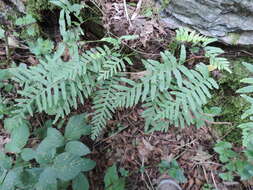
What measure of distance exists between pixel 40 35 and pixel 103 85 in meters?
0.99

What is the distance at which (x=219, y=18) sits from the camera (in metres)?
2.45

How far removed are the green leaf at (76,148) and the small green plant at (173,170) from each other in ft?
2.49

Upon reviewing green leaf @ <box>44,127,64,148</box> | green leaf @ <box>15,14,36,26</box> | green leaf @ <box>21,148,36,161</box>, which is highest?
green leaf @ <box>15,14,36,26</box>

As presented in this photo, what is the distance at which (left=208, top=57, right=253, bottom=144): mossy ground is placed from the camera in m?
2.52

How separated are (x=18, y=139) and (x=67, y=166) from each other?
0.58 m

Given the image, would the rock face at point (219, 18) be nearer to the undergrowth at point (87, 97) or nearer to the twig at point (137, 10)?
the undergrowth at point (87, 97)

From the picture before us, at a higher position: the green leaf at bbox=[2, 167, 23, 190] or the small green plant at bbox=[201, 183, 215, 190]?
the green leaf at bbox=[2, 167, 23, 190]

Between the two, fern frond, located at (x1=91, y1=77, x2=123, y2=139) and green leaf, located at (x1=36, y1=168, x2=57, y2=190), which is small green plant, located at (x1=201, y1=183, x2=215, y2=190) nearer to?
fern frond, located at (x1=91, y1=77, x2=123, y2=139)

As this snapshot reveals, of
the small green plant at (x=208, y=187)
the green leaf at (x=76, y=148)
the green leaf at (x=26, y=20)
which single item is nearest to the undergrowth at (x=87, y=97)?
the green leaf at (x=76, y=148)

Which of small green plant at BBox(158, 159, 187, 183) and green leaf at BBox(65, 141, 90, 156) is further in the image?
small green plant at BBox(158, 159, 187, 183)

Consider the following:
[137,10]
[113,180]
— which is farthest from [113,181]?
[137,10]

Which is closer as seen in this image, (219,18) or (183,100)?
(183,100)

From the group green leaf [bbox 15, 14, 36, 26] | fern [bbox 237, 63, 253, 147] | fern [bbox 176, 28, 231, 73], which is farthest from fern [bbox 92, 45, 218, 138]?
green leaf [bbox 15, 14, 36, 26]

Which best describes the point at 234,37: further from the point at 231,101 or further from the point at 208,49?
the point at 231,101
